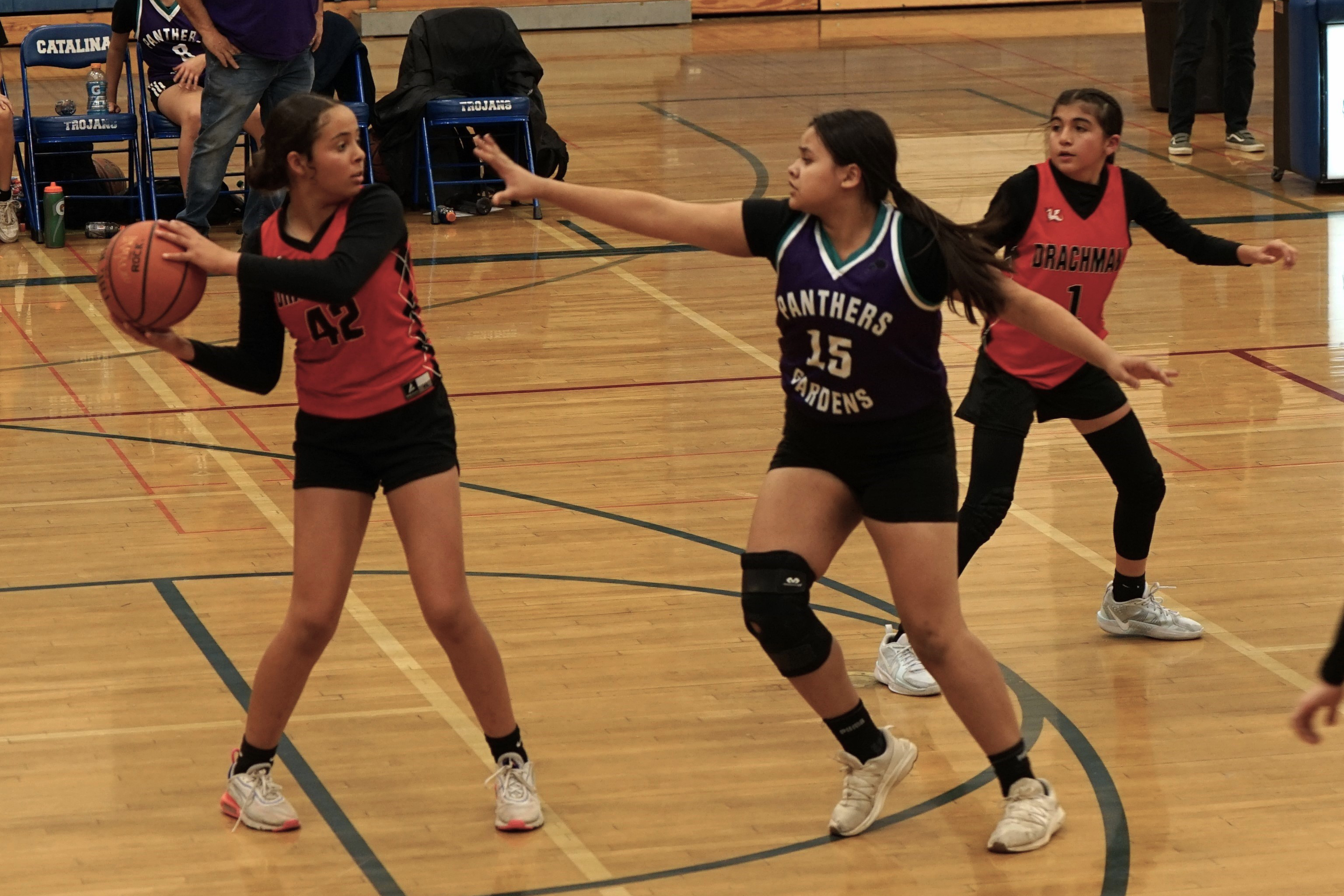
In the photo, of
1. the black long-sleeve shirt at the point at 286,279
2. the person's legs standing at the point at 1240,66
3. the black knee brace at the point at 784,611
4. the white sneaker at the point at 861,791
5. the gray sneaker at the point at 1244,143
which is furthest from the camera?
the gray sneaker at the point at 1244,143

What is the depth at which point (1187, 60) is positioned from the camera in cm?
1234

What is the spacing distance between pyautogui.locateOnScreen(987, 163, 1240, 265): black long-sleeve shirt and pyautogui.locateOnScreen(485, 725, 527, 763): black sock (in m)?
1.82

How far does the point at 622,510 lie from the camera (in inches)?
249

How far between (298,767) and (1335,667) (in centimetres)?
260

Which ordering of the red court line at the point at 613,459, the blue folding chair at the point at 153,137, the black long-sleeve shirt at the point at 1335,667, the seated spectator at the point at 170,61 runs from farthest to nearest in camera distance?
the blue folding chair at the point at 153,137
the seated spectator at the point at 170,61
the red court line at the point at 613,459
the black long-sleeve shirt at the point at 1335,667

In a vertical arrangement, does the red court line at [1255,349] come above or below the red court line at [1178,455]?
below

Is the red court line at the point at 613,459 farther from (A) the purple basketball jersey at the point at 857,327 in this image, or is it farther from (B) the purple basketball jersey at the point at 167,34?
(B) the purple basketball jersey at the point at 167,34

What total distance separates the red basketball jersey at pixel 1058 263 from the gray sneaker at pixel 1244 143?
8.40 meters

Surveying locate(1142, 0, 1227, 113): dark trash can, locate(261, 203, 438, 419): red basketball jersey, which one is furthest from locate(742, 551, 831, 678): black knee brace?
locate(1142, 0, 1227, 113): dark trash can

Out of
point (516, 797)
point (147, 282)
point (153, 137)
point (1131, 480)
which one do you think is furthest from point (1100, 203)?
point (153, 137)

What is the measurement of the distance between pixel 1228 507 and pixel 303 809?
349 centimetres

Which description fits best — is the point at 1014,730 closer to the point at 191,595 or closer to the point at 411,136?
the point at 191,595

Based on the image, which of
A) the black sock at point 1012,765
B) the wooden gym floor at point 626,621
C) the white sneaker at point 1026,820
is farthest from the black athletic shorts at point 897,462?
the wooden gym floor at point 626,621

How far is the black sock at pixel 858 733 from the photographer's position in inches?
158
